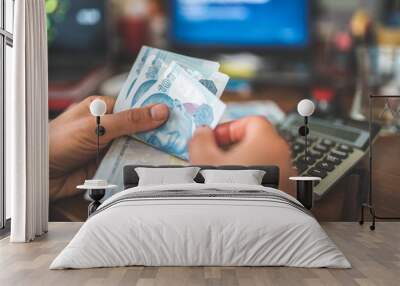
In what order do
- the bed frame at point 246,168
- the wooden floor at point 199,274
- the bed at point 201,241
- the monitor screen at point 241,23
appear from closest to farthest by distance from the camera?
the wooden floor at point 199,274 < the bed at point 201,241 < the bed frame at point 246,168 < the monitor screen at point 241,23

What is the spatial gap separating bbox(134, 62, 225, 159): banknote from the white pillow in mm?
733

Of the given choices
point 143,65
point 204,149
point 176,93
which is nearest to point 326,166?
point 204,149

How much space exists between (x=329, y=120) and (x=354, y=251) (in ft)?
8.30

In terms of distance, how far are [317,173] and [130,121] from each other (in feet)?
7.92

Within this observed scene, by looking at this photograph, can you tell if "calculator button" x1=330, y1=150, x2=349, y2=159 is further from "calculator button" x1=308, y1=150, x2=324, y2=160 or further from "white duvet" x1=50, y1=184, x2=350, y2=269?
"white duvet" x1=50, y1=184, x2=350, y2=269

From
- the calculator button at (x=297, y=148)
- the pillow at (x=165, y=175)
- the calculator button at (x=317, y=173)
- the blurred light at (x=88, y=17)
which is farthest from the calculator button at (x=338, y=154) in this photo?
the blurred light at (x=88, y=17)

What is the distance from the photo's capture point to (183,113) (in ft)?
25.7

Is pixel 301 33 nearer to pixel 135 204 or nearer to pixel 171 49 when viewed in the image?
pixel 171 49

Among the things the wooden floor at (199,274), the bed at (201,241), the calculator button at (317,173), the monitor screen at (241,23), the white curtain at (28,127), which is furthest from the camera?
the monitor screen at (241,23)

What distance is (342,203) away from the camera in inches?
309

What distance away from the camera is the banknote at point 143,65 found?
7895 mm

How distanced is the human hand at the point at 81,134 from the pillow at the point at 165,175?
777mm

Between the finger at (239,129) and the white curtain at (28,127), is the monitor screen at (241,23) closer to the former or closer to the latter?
the finger at (239,129)

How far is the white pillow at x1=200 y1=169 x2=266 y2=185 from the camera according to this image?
7043mm
